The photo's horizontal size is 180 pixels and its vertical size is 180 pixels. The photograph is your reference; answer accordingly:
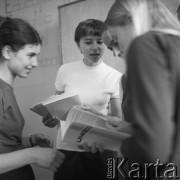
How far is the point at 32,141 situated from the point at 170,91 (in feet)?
2.97

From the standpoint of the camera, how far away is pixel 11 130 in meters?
1.00

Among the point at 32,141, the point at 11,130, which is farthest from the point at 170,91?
the point at 32,141

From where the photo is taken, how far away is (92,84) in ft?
5.03

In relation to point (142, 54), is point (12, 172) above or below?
below

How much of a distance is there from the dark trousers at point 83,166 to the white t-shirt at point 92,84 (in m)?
0.09

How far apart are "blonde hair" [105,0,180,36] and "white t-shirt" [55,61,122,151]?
0.79 metres

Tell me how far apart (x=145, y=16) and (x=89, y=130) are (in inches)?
19.2

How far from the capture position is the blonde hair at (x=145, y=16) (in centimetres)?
58

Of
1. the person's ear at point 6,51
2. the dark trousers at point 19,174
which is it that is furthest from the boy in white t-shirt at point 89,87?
the person's ear at point 6,51

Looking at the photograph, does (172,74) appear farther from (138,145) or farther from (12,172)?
(12,172)

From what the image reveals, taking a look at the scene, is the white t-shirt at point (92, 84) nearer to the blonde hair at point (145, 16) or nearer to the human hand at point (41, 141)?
the human hand at point (41, 141)

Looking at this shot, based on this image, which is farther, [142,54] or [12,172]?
[12,172]

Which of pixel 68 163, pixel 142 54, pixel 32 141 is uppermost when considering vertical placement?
pixel 142 54

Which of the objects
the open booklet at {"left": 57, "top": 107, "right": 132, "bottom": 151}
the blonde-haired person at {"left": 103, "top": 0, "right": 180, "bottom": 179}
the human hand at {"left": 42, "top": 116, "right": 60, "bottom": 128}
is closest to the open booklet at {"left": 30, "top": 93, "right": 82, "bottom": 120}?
the open booklet at {"left": 57, "top": 107, "right": 132, "bottom": 151}
